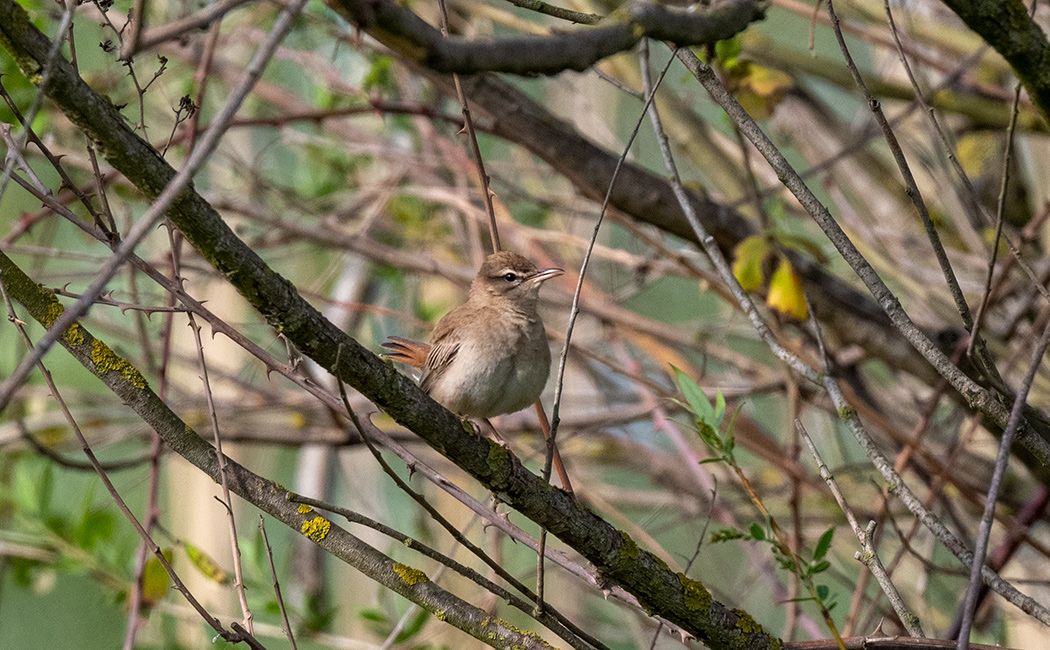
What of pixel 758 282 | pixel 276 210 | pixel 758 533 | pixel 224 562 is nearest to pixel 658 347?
pixel 758 282

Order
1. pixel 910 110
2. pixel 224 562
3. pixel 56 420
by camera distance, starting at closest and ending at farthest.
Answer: pixel 910 110 → pixel 56 420 → pixel 224 562

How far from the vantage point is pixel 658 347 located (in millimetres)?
3615

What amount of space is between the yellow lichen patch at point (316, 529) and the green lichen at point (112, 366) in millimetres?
415

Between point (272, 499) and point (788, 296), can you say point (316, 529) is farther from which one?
point (788, 296)

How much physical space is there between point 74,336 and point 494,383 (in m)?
1.29

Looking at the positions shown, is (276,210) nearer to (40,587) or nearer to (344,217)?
(344,217)

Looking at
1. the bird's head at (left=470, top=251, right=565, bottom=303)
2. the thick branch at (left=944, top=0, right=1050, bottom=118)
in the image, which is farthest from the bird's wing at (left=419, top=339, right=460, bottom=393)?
the thick branch at (left=944, top=0, right=1050, bottom=118)

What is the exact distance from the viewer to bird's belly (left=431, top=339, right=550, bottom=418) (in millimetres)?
2754

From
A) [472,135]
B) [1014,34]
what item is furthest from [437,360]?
[1014,34]

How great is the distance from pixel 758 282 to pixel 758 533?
1.21 m

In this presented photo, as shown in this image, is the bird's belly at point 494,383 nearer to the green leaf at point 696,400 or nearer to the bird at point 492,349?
the bird at point 492,349

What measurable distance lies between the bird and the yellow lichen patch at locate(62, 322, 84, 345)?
1184mm

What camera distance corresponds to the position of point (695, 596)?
1.76 meters

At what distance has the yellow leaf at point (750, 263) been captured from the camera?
2793 mm
